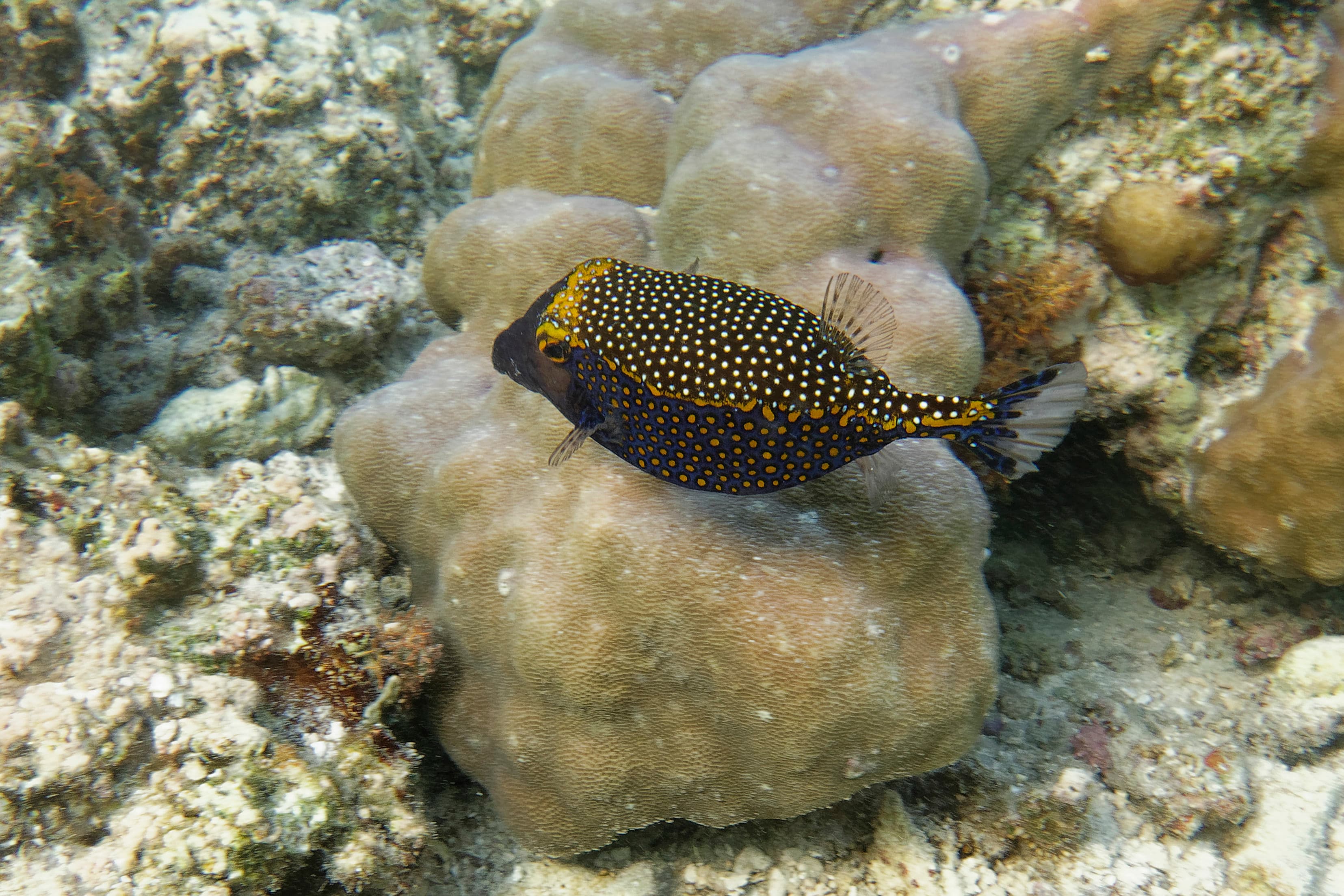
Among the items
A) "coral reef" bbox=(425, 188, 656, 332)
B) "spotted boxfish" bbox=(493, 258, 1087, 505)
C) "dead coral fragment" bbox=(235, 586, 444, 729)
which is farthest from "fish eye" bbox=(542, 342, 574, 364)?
"dead coral fragment" bbox=(235, 586, 444, 729)

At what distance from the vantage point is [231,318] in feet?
17.4

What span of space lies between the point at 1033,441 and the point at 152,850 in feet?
11.6

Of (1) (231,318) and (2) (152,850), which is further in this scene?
(1) (231,318)

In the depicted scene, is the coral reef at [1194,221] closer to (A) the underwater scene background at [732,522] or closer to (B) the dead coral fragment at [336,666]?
(A) the underwater scene background at [732,522]

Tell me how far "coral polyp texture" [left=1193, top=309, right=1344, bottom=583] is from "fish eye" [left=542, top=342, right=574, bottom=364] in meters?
3.78

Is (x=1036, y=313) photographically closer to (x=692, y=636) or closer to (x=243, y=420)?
(x=692, y=636)

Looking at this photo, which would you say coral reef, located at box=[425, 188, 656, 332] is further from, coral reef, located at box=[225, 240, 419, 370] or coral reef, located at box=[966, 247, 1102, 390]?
coral reef, located at box=[966, 247, 1102, 390]

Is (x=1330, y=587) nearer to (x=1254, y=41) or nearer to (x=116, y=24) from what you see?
(x=1254, y=41)

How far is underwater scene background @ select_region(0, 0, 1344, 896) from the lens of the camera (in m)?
3.10

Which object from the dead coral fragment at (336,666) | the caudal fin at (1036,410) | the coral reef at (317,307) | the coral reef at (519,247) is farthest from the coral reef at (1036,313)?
the coral reef at (317,307)

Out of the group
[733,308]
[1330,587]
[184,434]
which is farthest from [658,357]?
[1330,587]

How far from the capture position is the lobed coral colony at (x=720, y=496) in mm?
3107

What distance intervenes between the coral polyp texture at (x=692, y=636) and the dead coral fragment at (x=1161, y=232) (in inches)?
79.2

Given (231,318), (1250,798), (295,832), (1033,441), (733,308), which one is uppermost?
→ (733,308)
